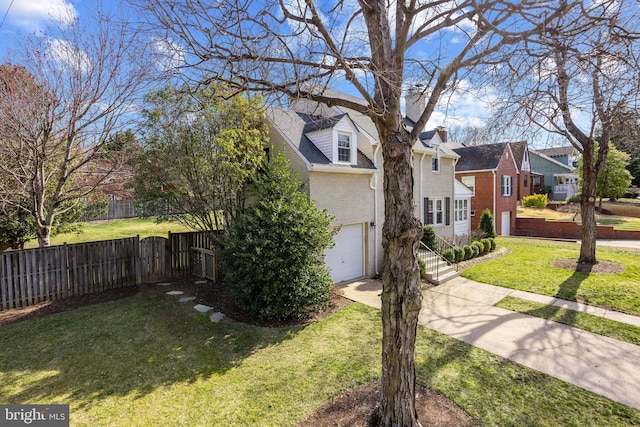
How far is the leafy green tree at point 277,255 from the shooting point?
7863 millimetres

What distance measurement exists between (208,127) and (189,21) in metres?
5.70

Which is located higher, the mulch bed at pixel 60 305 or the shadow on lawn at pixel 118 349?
the mulch bed at pixel 60 305

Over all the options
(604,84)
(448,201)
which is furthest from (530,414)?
(448,201)

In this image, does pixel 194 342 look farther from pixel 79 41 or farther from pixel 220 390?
pixel 79 41

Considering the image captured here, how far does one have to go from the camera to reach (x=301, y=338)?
708 cm

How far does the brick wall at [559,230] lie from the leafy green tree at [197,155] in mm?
24699

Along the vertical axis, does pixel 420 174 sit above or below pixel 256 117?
below

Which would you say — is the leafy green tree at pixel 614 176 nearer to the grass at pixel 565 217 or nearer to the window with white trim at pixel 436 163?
the grass at pixel 565 217

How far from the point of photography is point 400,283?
3861mm

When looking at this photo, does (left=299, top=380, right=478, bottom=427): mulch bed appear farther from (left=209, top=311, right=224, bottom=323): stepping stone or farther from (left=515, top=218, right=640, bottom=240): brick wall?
(left=515, top=218, right=640, bottom=240): brick wall

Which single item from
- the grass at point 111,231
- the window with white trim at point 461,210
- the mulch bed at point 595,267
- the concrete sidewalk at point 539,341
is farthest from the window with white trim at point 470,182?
the grass at point 111,231

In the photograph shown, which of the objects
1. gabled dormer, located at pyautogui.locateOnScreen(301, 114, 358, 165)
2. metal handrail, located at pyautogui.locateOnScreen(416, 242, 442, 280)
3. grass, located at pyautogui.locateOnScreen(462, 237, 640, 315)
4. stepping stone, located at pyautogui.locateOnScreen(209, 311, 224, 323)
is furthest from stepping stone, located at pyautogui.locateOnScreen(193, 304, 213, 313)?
grass, located at pyautogui.locateOnScreen(462, 237, 640, 315)

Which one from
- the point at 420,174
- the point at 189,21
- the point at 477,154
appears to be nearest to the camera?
the point at 189,21

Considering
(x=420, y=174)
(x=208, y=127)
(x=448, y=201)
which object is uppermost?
(x=208, y=127)
